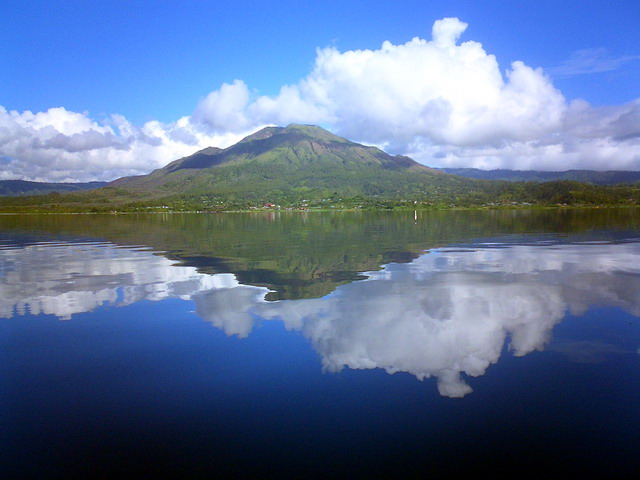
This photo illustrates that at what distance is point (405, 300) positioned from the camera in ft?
59.0

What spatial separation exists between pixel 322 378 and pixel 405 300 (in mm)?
8172

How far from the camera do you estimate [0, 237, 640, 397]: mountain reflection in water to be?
1223 cm

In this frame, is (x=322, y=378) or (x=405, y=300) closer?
(x=322, y=378)

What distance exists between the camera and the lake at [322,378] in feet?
24.8

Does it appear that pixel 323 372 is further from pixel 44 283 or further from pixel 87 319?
pixel 44 283

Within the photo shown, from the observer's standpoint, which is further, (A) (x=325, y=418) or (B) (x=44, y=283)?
(B) (x=44, y=283)

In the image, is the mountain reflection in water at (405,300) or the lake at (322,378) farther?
the mountain reflection in water at (405,300)

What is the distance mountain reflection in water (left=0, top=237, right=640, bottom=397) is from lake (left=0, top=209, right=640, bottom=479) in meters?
0.11

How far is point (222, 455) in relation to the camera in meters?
7.60

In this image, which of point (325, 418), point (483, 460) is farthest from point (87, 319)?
point (483, 460)

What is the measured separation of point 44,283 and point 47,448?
17.9 m

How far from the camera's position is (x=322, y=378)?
10523 millimetres

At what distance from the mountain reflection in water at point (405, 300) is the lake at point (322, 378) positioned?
106 mm

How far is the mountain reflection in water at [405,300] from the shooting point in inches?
482
